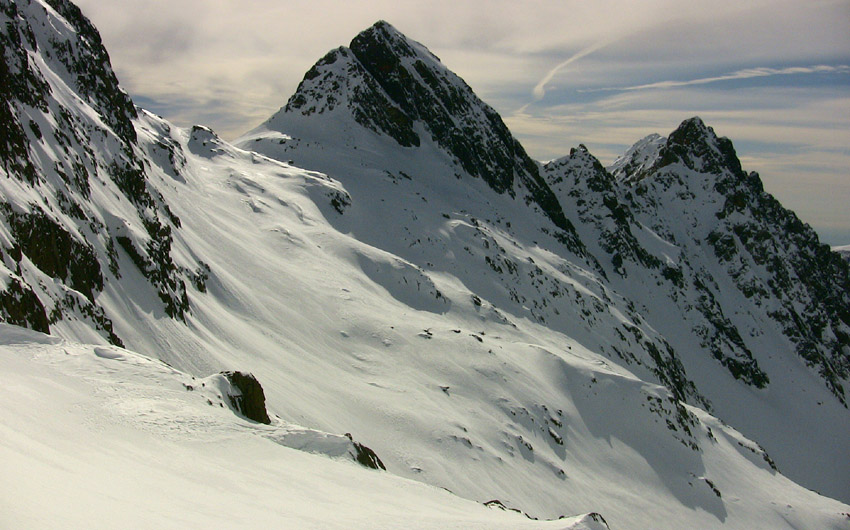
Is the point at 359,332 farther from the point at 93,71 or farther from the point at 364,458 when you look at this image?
the point at 93,71

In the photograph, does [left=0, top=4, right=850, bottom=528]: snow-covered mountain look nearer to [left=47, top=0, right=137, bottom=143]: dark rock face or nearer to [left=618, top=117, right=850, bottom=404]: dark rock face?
[left=47, top=0, right=137, bottom=143]: dark rock face

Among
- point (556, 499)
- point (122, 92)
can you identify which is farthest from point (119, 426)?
point (122, 92)

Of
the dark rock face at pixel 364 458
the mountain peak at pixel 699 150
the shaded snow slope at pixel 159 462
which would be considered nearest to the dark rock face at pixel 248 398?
the shaded snow slope at pixel 159 462

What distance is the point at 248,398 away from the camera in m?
14.5

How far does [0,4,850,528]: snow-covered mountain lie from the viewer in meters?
10.7

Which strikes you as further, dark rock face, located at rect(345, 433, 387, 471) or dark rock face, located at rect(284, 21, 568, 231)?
dark rock face, located at rect(284, 21, 568, 231)

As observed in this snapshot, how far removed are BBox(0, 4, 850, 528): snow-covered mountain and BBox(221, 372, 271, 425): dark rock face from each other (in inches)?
11.4

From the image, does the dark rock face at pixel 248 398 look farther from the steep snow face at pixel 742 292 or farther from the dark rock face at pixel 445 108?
the steep snow face at pixel 742 292

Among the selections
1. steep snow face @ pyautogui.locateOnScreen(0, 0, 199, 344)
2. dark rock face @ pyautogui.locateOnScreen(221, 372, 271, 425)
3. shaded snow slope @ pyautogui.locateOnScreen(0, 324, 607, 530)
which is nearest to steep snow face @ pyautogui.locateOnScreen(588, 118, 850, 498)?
steep snow face @ pyautogui.locateOnScreen(0, 0, 199, 344)

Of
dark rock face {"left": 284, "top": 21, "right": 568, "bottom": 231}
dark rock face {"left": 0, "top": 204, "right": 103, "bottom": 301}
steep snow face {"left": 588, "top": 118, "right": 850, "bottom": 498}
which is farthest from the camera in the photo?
steep snow face {"left": 588, "top": 118, "right": 850, "bottom": 498}

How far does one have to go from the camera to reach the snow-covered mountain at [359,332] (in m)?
10.7

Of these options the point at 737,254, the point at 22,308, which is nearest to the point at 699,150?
the point at 737,254

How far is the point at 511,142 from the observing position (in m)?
93.0

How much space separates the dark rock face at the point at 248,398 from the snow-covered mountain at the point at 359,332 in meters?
0.29
